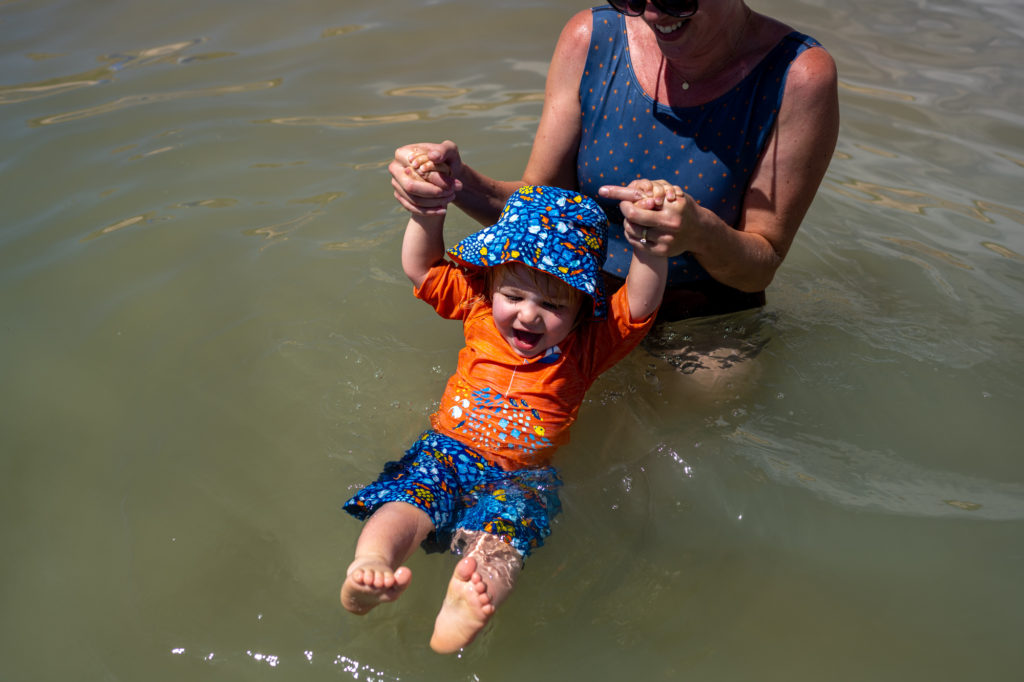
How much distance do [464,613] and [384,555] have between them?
264 mm

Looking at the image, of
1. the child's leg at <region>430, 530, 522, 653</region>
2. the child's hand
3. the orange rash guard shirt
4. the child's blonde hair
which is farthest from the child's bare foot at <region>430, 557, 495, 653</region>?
the child's hand

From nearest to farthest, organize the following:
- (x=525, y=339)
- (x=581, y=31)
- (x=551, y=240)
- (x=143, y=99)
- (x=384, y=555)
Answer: (x=384, y=555), (x=551, y=240), (x=525, y=339), (x=581, y=31), (x=143, y=99)

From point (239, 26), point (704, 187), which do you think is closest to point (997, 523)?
point (704, 187)

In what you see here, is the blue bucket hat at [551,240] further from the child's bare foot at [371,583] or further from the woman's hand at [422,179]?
the child's bare foot at [371,583]

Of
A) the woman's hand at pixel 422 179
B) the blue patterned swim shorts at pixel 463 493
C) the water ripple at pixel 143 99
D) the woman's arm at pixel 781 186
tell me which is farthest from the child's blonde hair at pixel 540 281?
the water ripple at pixel 143 99

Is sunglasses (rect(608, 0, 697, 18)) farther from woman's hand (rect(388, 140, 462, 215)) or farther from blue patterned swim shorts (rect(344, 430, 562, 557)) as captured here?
blue patterned swim shorts (rect(344, 430, 562, 557))

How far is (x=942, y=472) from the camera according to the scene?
2879 mm

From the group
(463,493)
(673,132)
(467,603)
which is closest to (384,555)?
(467,603)

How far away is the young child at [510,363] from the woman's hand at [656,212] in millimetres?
99

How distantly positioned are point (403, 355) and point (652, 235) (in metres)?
1.42

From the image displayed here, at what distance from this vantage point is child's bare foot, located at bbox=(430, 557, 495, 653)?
2113 millimetres

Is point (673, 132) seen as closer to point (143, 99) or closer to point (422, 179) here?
point (422, 179)

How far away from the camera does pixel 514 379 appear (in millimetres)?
2758

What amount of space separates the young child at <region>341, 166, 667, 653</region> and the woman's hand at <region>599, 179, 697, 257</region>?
0.10 meters
